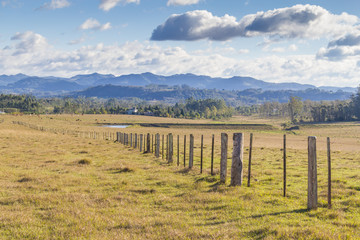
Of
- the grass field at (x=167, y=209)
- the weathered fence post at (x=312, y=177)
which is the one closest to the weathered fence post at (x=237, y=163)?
the grass field at (x=167, y=209)

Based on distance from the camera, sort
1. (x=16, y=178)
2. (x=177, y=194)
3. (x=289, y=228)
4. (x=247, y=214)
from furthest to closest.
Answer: (x=16, y=178)
(x=177, y=194)
(x=247, y=214)
(x=289, y=228)

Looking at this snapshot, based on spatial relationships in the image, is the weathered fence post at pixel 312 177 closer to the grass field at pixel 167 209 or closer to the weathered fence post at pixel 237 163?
the grass field at pixel 167 209

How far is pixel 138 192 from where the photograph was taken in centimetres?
1375

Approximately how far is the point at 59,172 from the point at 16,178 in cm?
281

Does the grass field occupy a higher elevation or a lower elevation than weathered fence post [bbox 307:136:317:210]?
lower

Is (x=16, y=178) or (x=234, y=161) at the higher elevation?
(x=234, y=161)

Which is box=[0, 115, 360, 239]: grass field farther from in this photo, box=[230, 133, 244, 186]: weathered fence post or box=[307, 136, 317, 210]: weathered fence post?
box=[230, 133, 244, 186]: weathered fence post

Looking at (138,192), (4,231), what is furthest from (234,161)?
(4,231)

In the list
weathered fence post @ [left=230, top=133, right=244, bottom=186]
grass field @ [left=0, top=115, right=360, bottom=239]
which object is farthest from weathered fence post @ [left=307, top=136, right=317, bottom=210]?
weathered fence post @ [left=230, top=133, right=244, bottom=186]

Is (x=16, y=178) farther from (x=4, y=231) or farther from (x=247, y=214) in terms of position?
(x=247, y=214)

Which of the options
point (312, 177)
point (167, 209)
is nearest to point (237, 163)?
point (312, 177)

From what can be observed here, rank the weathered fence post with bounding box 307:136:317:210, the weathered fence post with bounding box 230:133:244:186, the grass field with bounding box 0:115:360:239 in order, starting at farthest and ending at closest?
1. the weathered fence post with bounding box 230:133:244:186
2. the weathered fence post with bounding box 307:136:317:210
3. the grass field with bounding box 0:115:360:239

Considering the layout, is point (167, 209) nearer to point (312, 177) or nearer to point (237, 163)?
point (237, 163)

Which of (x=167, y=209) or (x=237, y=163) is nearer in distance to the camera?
(x=167, y=209)
